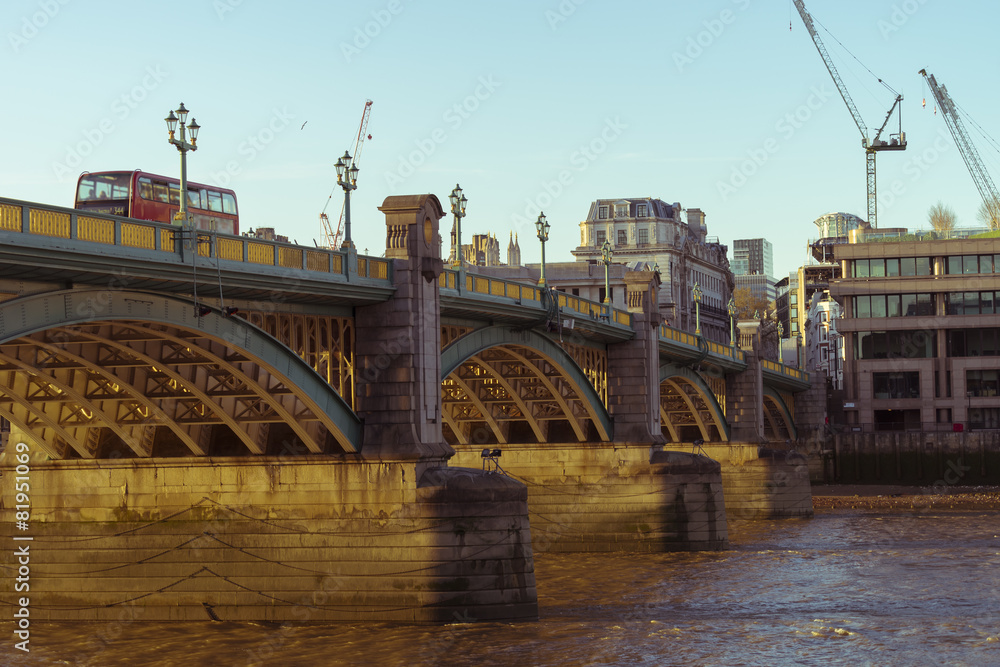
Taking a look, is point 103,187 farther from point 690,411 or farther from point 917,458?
point 917,458

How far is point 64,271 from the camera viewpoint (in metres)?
22.8

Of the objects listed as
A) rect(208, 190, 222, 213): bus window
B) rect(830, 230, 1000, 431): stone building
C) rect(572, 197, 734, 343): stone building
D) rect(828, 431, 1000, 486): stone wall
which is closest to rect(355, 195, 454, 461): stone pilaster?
rect(208, 190, 222, 213): bus window

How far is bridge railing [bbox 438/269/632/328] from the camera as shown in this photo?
36.5 metres

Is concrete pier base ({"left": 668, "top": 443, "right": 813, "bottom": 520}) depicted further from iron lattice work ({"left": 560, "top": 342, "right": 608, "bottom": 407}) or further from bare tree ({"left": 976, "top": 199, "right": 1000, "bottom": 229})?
bare tree ({"left": 976, "top": 199, "right": 1000, "bottom": 229})

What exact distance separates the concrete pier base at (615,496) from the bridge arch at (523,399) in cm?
82

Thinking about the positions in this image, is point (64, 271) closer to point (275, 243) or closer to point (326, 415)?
point (275, 243)

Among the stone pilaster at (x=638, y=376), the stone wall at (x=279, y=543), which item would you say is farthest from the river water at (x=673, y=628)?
the stone pilaster at (x=638, y=376)

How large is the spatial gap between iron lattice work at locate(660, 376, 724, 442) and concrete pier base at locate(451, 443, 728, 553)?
14237mm

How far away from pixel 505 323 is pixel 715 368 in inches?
1292

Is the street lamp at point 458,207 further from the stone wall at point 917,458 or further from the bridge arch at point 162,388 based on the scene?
the stone wall at point 917,458

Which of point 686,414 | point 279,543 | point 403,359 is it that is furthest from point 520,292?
point 686,414

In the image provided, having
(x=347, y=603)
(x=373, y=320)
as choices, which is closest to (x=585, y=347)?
(x=373, y=320)

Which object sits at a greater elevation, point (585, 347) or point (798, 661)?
point (585, 347)

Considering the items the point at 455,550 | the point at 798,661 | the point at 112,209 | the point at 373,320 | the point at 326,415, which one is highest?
the point at 112,209
